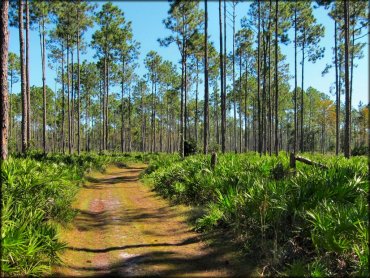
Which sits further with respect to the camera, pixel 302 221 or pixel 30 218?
pixel 302 221

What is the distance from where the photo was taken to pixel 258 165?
12141 mm

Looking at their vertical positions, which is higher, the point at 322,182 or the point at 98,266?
the point at 322,182

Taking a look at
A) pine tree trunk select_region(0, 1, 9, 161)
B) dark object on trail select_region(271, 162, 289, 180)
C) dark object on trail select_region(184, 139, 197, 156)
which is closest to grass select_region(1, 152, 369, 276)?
dark object on trail select_region(271, 162, 289, 180)

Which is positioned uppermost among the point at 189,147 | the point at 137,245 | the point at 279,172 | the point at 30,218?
the point at 189,147

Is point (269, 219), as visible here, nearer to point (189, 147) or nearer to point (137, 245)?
point (137, 245)

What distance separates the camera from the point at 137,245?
7.80 m

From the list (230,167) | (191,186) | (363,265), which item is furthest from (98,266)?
(230,167)

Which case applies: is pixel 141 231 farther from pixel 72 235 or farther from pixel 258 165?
pixel 258 165

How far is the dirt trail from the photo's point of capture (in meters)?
6.36

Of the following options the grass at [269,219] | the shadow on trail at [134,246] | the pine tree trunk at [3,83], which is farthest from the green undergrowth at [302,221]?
the pine tree trunk at [3,83]

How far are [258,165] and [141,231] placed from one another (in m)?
5.13

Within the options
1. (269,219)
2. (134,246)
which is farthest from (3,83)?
(269,219)

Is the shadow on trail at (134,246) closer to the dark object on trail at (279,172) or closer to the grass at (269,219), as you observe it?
the grass at (269,219)

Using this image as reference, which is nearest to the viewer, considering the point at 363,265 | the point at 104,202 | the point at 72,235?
the point at 363,265
